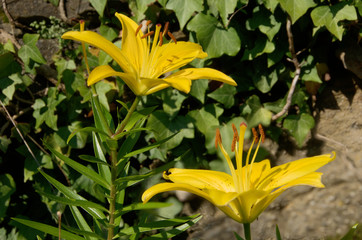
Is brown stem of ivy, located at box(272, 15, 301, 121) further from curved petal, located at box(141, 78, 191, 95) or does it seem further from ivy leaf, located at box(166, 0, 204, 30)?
curved petal, located at box(141, 78, 191, 95)

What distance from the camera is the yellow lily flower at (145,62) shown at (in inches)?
40.4

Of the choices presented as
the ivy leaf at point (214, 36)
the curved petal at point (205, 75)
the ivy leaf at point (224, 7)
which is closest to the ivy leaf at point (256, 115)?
the ivy leaf at point (214, 36)

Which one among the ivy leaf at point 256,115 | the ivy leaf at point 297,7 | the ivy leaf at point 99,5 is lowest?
the ivy leaf at point 256,115

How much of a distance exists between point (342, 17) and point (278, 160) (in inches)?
33.5

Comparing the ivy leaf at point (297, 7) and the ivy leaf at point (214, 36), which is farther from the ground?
the ivy leaf at point (297, 7)

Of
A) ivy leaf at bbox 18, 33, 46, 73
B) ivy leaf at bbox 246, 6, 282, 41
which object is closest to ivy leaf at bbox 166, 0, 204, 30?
ivy leaf at bbox 246, 6, 282, 41

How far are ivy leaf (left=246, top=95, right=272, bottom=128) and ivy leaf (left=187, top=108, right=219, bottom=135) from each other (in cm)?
18

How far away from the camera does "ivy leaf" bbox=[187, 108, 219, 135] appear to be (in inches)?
86.4

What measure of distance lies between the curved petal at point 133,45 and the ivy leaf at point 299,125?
1210 millimetres

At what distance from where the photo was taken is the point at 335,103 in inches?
89.8

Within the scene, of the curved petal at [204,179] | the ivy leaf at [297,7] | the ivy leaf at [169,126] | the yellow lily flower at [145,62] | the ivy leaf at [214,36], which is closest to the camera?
the yellow lily flower at [145,62]

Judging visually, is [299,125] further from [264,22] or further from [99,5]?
[99,5]

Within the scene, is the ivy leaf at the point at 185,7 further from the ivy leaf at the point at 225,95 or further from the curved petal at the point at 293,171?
the curved petal at the point at 293,171

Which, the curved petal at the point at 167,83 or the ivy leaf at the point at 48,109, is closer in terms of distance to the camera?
the curved petal at the point at 167,83
